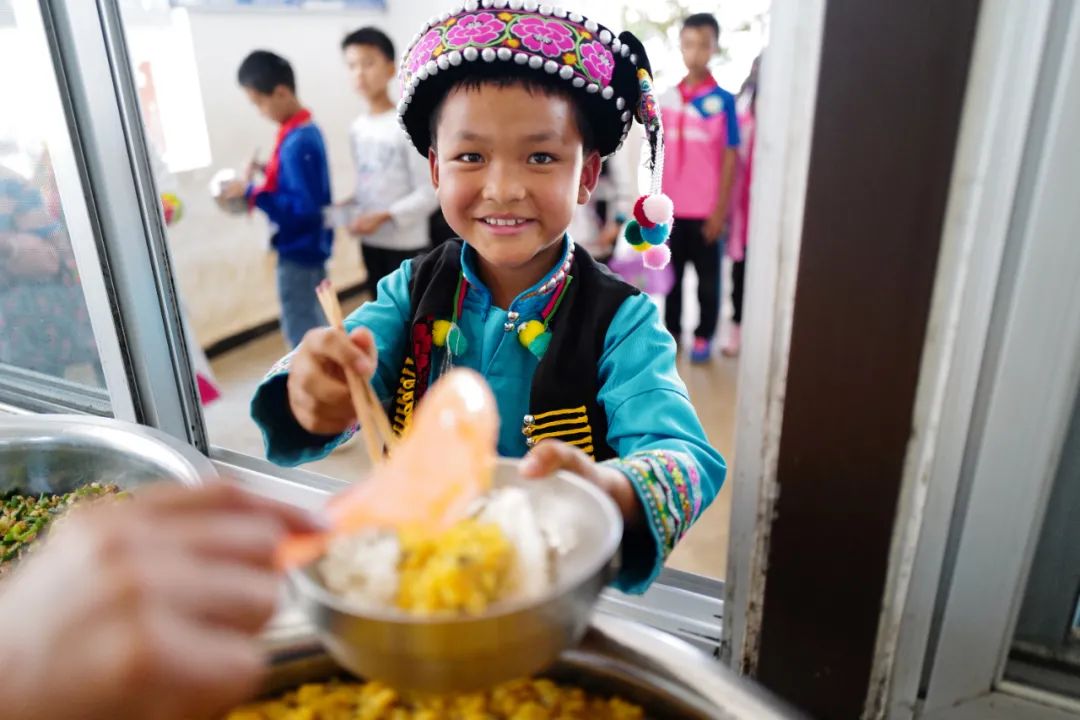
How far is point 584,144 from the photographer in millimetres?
929

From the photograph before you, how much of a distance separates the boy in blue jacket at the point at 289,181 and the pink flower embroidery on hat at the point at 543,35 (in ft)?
6.28

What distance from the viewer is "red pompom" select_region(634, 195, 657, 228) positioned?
3.21ft

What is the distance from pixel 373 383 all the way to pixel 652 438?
0.41m

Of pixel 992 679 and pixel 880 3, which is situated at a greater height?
pixel 880 3

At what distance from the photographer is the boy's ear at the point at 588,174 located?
0.97 metres

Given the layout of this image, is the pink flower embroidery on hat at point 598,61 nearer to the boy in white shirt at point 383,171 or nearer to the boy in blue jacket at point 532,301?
the boy in blue jacket at point 532,301

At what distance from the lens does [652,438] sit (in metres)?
→ 0.85

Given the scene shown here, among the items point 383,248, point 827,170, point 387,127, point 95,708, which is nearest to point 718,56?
point 387,127

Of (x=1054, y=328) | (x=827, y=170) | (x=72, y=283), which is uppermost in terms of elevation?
(x=827, y=170)

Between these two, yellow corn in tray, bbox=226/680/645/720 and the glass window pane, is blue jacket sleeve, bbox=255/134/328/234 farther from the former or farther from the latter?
yellow corn in tray, bbox=226/680/645/720

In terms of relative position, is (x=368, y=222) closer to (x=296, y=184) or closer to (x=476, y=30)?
(x=296, y=184)

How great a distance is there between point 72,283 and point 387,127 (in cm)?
148

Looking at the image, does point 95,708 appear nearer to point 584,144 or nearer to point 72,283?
point 584,144

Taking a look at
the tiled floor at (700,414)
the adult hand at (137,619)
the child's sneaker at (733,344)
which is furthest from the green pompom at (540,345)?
the child's sneaker at (733,344)
